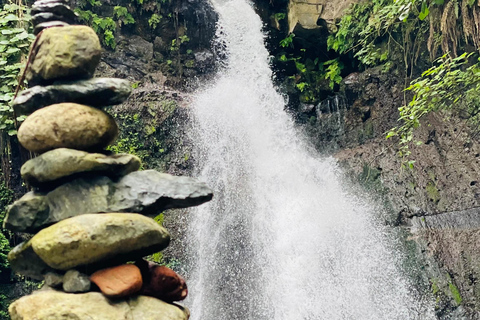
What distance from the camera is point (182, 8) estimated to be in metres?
12.5

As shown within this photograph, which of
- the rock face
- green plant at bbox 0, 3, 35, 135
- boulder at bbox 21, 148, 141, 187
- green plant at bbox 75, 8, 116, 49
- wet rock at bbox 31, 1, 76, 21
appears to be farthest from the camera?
the rock face

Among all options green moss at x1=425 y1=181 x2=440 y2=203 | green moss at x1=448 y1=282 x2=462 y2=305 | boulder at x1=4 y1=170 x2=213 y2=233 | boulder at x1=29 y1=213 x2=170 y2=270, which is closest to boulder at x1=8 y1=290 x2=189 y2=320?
boulder at x1=29 y1=213 x2=170 y2=270

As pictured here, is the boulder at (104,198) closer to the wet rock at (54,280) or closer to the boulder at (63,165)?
the boulder at (63,165)

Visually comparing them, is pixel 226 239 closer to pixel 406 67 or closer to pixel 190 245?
pixel 190 245

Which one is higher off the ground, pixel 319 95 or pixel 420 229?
pixel 319 95

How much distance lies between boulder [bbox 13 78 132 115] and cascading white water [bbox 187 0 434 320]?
501cm

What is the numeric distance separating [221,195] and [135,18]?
237 inches

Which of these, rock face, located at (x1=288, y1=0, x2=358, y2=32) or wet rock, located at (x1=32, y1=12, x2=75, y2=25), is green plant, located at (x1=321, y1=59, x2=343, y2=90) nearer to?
rock face, located at (x1=288, y1=0, x2=358, y2=32)

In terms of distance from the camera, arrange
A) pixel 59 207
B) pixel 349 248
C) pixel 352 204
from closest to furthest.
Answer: pixel 59 207
pixel 349 248
pixel 352 204

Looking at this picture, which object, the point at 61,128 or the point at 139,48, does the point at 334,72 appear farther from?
the point at 61,128

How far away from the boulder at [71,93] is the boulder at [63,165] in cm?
56

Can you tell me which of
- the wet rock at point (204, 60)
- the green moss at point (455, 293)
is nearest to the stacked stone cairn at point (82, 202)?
the green moss at point (455, 293)

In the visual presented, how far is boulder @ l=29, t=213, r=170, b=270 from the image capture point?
3.39m

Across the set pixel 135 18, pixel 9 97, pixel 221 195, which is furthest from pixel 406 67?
pixel 9 97
